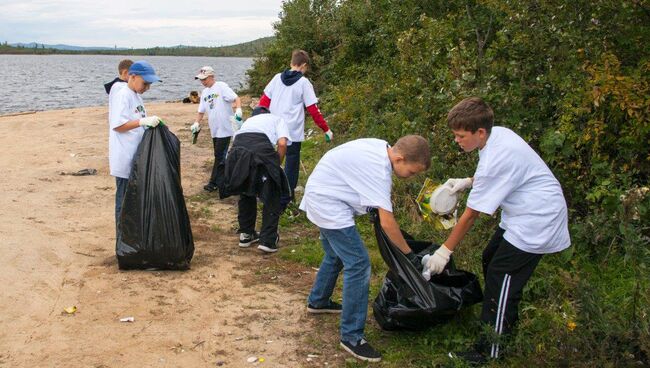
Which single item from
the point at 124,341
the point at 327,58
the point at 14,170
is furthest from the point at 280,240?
the point at 327,58

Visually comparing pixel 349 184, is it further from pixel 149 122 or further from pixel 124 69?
pixel 124 69

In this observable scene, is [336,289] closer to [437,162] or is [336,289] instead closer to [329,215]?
[329,215]

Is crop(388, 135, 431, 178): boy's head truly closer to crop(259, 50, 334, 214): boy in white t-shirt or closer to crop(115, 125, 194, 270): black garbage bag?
crop(115, 125, 194, 270): black garbage bag

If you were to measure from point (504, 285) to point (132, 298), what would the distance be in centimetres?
281

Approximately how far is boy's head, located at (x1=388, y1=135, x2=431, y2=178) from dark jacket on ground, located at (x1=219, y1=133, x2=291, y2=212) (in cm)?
235

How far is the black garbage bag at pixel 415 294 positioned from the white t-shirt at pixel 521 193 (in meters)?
0.63

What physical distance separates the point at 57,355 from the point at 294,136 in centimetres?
372

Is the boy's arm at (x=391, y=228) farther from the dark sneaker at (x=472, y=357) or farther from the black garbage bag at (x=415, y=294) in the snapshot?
the dark sneaker at (x=472, y=357)

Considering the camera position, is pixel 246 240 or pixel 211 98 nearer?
pixel 246 240

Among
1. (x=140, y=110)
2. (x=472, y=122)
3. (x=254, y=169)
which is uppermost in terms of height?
(x=472, y=122)

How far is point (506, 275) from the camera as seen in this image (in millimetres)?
3445

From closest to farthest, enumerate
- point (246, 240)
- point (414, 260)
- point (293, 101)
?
point (414, 260) → point (246, 240) → point (293, 101)

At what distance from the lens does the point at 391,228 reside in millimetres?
3568

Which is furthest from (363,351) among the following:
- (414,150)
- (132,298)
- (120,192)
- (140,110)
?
(140,110)
